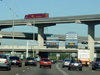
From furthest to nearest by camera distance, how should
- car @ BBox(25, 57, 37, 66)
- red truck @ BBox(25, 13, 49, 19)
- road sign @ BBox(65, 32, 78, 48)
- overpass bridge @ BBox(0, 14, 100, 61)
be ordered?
red truck @ BBox(25, 13, 49, 19) → overpass bridge @ BBox(0, 14, 100, 61) → road sign @ BBox(65, 32, 78, 48) → car @ BBox(25, 57, 37, 66)

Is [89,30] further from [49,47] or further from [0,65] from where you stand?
[0,65]

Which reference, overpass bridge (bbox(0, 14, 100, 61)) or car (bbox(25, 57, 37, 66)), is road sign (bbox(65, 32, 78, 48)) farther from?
car (bbox(25, 57, 37, 66))

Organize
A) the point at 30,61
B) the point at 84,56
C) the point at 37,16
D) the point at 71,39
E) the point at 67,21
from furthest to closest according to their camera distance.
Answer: the point at 37,16 → the point at 67,21 → the point at 71,39 → the point at 84,56 → the point at 30,61

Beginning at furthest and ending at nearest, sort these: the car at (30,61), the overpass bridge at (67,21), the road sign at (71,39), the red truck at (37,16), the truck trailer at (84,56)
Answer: the red truck at (37,16)
the overpass bridge at (67,21)
the road sign at (71,39)
the truck trailer at (84,56)
the car at (30,61)

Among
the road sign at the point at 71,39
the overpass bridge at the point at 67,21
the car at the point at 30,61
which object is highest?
the overpass bridge at the point at 67,21

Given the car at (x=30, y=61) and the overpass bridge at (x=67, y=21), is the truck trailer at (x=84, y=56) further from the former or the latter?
the overpass bridge at (x=67, y=21)

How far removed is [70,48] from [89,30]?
30.2ft

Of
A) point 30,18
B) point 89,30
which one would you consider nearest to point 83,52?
point 89,30

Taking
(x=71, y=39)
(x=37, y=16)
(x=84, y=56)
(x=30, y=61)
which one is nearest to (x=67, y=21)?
(x=71, y=39)

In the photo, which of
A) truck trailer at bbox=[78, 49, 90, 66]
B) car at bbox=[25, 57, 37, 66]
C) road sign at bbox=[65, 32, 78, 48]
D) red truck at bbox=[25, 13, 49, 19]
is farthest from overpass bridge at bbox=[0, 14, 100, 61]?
car at bbox=[25, 57, 37, 66]

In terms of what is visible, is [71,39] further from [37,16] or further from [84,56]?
[84,56]

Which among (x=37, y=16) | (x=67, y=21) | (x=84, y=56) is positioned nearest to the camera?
(x=84, y=56)

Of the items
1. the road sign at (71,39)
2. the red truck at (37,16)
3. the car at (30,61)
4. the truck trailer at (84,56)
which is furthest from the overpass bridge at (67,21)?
the car at (30,61)

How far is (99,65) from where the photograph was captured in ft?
118
